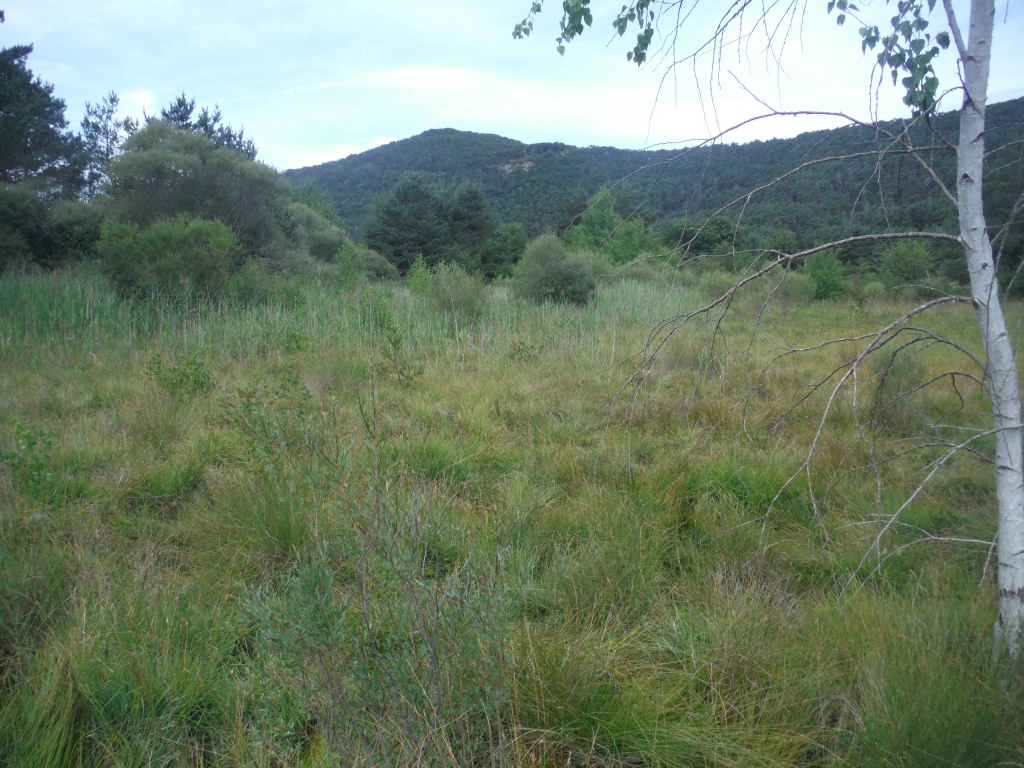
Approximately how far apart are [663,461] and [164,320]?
8.13 metres

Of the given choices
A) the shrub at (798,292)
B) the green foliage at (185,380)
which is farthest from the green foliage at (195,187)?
the shrub at (798,292)

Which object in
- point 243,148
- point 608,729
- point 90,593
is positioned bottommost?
point 608,729

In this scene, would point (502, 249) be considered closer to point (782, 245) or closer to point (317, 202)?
point (317, 202)

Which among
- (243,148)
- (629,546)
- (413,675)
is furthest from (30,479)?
(243,148)

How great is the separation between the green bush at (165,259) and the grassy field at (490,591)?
5.06 meters

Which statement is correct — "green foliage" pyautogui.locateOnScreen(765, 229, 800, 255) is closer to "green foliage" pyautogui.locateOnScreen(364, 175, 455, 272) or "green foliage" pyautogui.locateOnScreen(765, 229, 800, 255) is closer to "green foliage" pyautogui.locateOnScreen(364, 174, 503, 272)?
"green foliage" pyautogui.locateOnScreen(364, 174, 503, 272)

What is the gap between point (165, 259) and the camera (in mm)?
9945

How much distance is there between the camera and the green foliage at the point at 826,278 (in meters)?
17.7

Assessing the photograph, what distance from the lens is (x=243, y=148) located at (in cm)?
2716

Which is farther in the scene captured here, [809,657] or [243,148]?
[243,148]

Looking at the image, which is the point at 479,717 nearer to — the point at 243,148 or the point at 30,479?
the point at 30,479

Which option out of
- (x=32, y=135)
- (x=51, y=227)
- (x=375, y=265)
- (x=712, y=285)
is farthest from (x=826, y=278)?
(x=32, y=135)

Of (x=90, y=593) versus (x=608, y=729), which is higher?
(x=90, y=593)

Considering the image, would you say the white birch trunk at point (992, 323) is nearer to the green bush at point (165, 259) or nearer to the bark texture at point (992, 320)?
the bark texture at point (992, 320)
